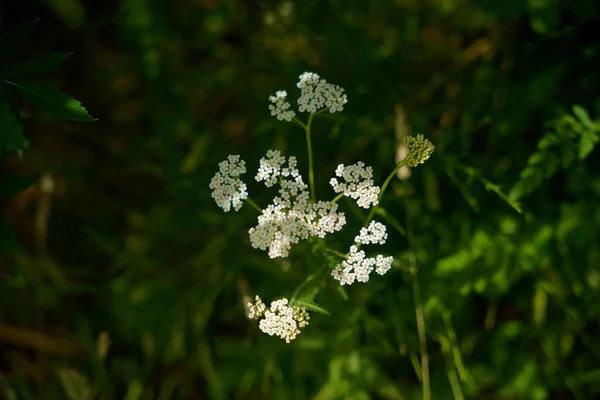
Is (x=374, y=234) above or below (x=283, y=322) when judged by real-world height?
above

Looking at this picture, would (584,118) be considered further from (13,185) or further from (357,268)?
(13,185)

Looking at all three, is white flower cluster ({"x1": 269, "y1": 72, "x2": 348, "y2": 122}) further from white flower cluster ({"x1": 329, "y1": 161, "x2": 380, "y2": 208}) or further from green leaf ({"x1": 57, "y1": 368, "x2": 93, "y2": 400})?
green leaf ({"x1": 57, "y1": 368, "x2": 93, "y2": 400})

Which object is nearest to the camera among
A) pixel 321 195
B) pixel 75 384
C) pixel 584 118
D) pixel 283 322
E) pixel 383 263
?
pixel 283 322

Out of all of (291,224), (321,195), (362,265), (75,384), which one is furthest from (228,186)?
(75,384)

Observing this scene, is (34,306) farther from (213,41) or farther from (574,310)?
(574,310)

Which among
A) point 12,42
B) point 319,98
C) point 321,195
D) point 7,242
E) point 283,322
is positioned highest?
point 321,195

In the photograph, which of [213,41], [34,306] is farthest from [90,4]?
[34,306]
